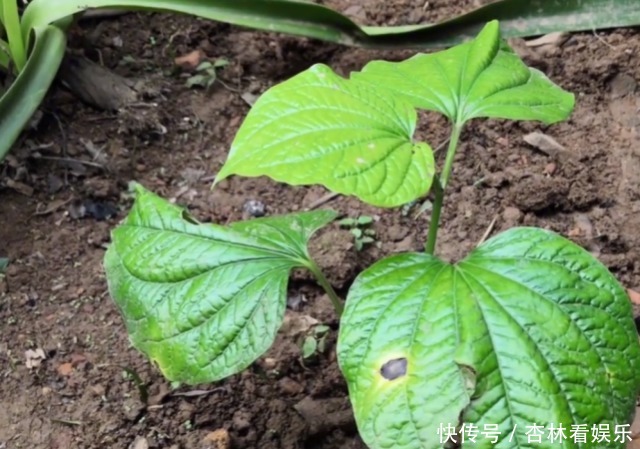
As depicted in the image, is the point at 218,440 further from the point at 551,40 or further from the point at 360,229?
the point at 551,40

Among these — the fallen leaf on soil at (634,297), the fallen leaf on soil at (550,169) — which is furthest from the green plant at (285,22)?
the fallen leaf on soil at (634,297)

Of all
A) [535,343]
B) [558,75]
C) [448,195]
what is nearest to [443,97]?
[535,343]

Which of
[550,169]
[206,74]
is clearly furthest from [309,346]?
[206,74]

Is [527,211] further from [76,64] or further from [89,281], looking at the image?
[76,64]

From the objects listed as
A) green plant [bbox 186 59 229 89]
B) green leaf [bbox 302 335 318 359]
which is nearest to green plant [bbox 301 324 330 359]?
green leaf [bbox 302 335 318 359]

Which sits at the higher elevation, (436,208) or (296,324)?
(436,208)

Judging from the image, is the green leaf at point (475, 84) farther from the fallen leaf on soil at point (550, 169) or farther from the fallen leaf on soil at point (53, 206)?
the fallen leaf on soil at point (53, 206)
